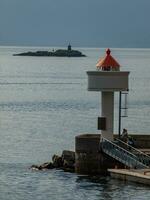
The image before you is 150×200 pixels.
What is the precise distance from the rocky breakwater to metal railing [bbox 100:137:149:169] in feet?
8.63

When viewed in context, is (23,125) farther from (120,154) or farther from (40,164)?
(120,154)

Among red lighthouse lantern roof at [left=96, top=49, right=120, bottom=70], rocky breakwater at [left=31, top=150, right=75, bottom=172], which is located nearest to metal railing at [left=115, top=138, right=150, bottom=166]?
rocky breakwater at [left=31, top=150, right=75, bottom=172]

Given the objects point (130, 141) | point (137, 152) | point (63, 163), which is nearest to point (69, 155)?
point (63, 163)

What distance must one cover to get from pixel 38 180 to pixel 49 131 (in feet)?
83.4

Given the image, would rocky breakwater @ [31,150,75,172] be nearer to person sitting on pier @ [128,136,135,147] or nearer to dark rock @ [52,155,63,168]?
dark rock @ [52,155,63,168]

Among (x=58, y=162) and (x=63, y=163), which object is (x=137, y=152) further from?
(x=58, y=162)

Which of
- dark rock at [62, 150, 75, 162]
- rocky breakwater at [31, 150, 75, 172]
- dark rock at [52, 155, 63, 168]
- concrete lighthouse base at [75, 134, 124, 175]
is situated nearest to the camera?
concrete lighthouse base at [75, 134, 124, 175]

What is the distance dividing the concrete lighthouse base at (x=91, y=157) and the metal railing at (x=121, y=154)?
0.81ft

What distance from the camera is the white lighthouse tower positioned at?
38188mm

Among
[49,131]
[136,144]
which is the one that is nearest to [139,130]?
[49,131]

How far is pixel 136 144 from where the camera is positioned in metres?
40.0

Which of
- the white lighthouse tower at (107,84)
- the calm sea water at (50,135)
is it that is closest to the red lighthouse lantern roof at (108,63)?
the white lighthouse tower at (107,84)

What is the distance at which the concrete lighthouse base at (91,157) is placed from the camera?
1476 inches

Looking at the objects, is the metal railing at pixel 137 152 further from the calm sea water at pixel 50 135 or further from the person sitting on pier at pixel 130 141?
the calm sea water at pixel 50 135
